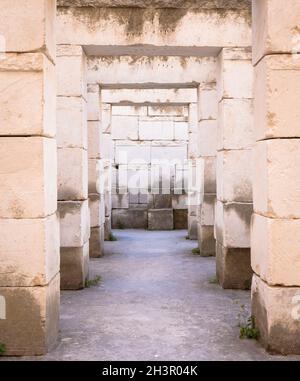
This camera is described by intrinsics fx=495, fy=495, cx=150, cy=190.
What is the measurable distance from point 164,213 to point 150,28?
8537 mm

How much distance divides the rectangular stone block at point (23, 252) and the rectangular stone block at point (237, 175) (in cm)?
351

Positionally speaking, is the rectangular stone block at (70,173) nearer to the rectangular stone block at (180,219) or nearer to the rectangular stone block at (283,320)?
the rectangular stone block at (283,320)

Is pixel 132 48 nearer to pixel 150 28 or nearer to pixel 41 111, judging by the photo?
pixel 150 28

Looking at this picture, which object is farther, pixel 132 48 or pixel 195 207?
pixel 195 207

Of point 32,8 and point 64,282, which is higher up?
point 32,8

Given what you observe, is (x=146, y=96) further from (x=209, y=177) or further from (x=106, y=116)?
(x=209, y=177)

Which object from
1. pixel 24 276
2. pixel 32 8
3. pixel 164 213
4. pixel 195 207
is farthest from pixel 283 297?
pixel 164 213

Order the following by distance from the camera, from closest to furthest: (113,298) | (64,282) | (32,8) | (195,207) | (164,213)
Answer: (32,8) → (113,298) → (64,282) → (195,207) → (164,213)

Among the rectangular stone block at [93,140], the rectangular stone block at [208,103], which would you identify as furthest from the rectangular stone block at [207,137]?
the rectangular stone block at [93,140]

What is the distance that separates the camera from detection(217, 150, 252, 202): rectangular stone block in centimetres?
712

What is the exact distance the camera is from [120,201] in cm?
1533

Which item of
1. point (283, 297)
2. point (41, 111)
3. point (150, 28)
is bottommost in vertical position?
point (283, 297)

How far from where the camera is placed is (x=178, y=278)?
25.9 ft

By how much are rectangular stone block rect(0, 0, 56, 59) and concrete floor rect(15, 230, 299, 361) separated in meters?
2.72
